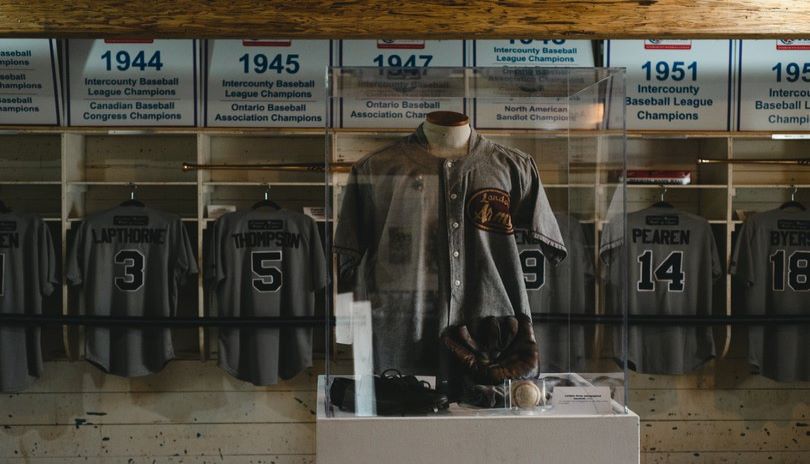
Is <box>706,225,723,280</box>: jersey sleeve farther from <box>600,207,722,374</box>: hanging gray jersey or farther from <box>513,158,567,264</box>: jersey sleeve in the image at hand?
<box>513,158,567,264</box>: jersey sleeve

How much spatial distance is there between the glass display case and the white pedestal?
0.03 meters

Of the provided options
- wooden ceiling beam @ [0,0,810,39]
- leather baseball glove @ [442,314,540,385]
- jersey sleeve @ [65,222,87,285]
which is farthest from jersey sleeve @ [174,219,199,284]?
leather baseball glove @ [442,314,540,385]

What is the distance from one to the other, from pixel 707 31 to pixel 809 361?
2.12 meters

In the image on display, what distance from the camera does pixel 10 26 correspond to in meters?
3.98

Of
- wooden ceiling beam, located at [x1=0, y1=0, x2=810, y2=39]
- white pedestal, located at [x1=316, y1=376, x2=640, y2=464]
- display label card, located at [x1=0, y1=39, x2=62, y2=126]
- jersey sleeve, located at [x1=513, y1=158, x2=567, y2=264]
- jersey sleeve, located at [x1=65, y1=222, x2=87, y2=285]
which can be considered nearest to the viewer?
white pedestal, located at [x1=316, y1=376, x2=640, y2=464]

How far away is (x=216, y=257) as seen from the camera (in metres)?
5.06

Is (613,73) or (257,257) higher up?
(613,73)

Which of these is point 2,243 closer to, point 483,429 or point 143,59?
point 143,59

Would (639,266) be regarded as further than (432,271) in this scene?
Yes

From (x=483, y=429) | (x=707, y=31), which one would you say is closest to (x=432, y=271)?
(x=483, y=429)

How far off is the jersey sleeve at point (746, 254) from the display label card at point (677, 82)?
0.55m

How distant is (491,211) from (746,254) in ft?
8.87

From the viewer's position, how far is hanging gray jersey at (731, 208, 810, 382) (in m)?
5.17

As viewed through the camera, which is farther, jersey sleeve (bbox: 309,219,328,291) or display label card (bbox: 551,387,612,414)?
jersey sleeve (bbox: 309,219,328,291)
